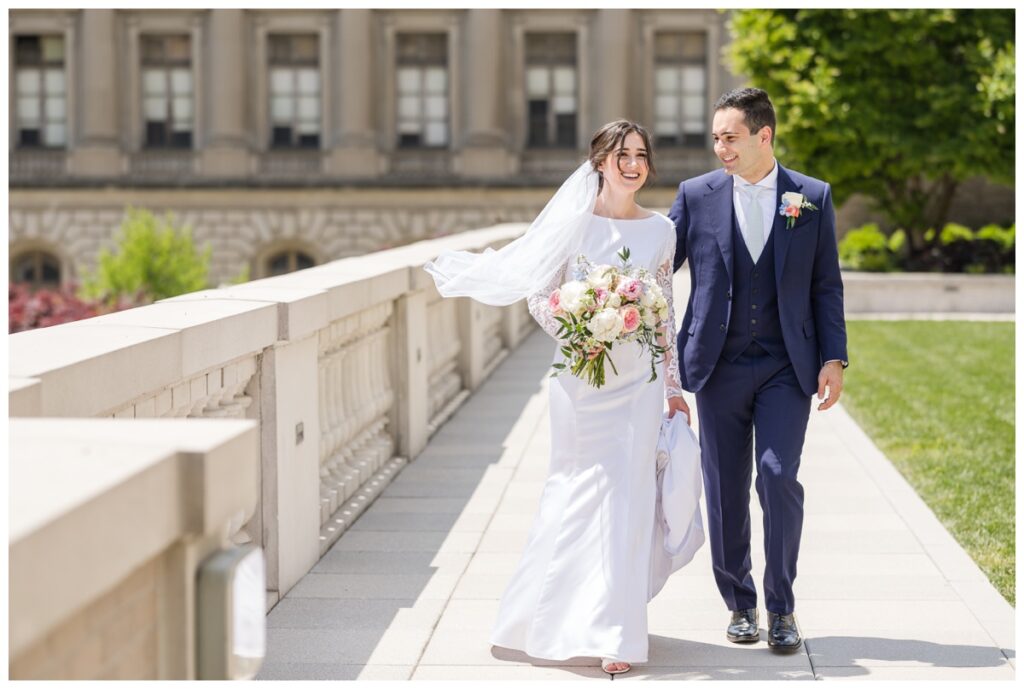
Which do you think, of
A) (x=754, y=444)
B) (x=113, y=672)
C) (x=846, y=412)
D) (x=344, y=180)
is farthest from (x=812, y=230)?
(x=344, y=180)

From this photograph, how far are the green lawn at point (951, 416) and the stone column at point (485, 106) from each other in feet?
72.3

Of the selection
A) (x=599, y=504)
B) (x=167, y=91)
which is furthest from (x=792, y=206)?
(x=167, y=91)

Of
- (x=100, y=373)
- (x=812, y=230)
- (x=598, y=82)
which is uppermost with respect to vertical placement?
(x=598, y=82)

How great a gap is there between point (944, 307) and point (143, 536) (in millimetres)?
25481

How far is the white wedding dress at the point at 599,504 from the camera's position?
6.05m

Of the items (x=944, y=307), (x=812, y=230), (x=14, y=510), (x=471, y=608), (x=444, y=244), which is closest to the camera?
(x=14, y=510)

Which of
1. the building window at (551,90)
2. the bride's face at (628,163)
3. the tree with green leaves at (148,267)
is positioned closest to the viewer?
the bride's face at (628,163)

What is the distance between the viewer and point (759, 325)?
254 inches

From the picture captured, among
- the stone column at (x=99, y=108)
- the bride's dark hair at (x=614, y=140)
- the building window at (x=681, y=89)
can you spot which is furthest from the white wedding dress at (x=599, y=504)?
the stone column at (x=99, y=108)

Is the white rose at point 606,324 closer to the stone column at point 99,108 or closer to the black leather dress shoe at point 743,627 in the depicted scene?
the black leather dress shoe at point 743,627

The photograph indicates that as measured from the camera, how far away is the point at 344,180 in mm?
44656

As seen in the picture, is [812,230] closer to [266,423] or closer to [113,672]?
[266,423]

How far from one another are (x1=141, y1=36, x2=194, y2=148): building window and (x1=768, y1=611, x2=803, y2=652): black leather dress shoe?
4143cm

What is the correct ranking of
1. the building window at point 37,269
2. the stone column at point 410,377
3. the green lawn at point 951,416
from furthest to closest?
the building window at point 37,269
the stone column at point 410,377
the green lawn at point 951,416
